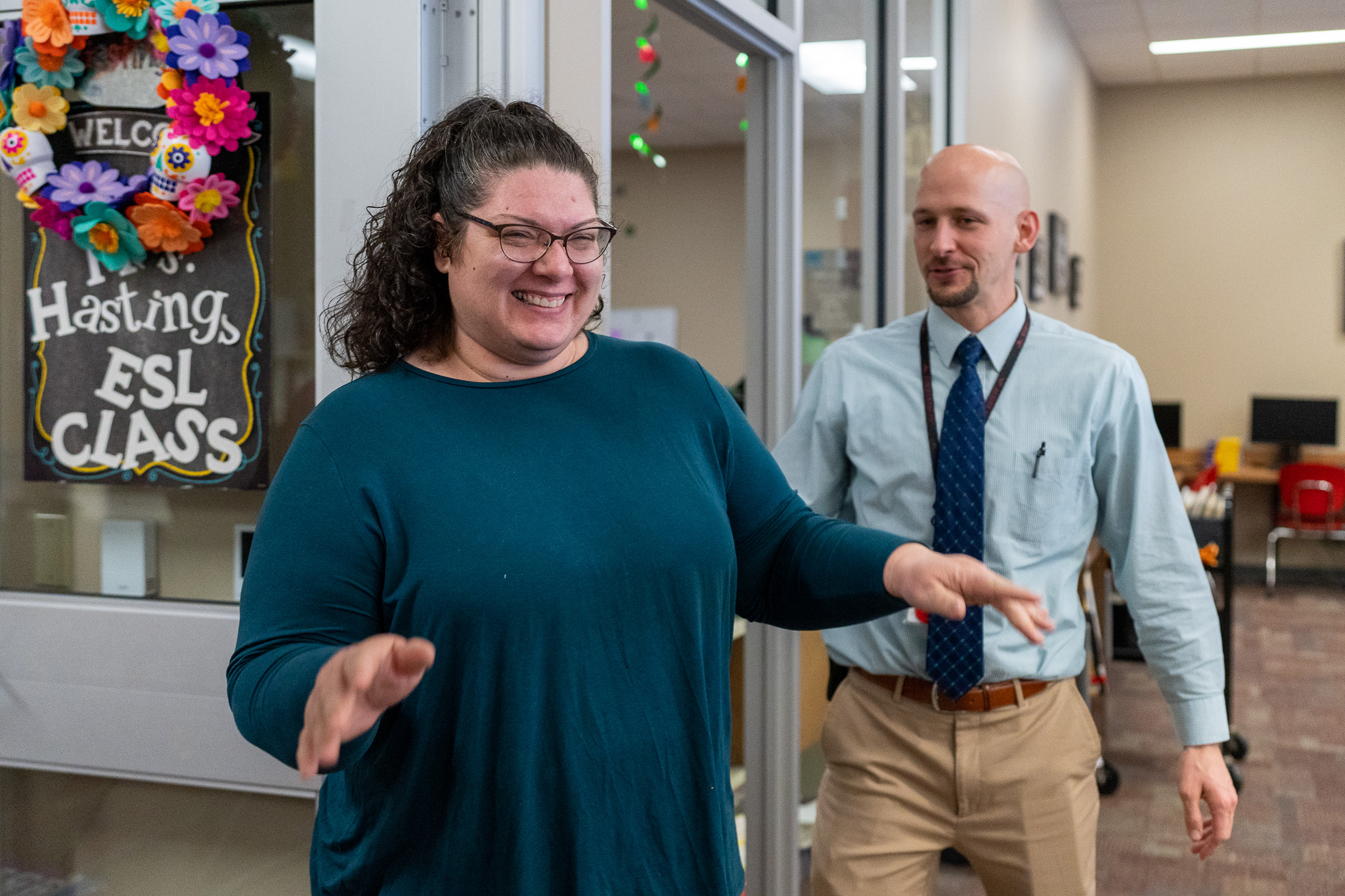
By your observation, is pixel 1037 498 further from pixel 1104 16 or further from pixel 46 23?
pixel 1104 16

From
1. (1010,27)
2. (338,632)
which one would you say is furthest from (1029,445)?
(1010,27)

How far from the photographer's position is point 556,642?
3.56 feet

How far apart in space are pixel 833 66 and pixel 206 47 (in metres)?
2.04

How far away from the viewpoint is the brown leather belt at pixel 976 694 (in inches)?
72.7

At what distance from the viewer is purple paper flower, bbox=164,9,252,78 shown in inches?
63.1

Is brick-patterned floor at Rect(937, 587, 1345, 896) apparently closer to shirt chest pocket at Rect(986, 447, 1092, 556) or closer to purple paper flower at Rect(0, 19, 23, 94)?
shirt chest pocket at Rect(986, 447, 1092, 556)

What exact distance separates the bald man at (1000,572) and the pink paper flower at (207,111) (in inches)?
42.3

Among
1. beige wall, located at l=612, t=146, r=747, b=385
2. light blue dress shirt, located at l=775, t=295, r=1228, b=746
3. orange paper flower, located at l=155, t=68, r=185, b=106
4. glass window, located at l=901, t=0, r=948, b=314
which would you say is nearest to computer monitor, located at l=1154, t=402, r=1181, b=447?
beige wall, located at l=612, t=146, r=747, b=385

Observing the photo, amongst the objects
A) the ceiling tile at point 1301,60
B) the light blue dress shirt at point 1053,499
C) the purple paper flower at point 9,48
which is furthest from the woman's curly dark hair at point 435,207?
the ceiling tile at point 1301,60

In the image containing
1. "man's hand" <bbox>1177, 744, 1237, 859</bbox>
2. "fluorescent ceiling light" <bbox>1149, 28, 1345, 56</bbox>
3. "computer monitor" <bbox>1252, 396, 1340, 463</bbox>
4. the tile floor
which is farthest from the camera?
"computer monitor" <bbox>1252, 396, 1340, 463</bbox>

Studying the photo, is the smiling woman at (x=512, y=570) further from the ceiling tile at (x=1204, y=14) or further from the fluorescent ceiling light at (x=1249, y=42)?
the fluorescent ceiling light at (x=1249, y=42)

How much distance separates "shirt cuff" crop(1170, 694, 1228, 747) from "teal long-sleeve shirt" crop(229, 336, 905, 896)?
816mm

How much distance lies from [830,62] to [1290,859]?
273 cm

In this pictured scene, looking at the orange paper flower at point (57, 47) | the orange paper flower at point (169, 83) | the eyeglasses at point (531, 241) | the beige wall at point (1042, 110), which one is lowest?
the eyeglasses at point (531, 241)
